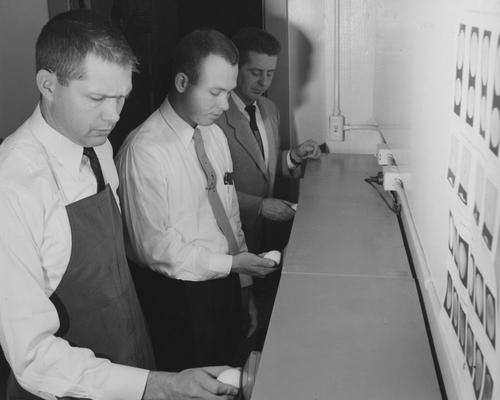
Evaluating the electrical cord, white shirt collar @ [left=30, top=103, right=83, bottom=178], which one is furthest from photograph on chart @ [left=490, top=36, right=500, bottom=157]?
the electrical cord

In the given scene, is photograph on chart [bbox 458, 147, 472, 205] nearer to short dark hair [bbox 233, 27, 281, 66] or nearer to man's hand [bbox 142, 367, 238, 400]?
man's hand [bbox 142, 367, 238, 400]

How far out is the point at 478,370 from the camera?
100cm

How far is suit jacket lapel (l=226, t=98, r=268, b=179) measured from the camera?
3023mm

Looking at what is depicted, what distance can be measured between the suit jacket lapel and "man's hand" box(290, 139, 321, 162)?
392 mm

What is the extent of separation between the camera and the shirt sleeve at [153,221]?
2.21 m

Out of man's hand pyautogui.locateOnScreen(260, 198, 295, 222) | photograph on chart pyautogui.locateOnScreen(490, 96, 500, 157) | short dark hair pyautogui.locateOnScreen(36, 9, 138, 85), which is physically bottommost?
man's hand pyautogui.locateOnScreen(260, 198, 295, 222)

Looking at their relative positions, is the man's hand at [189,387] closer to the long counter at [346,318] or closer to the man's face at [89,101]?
the long counter at [346,318]

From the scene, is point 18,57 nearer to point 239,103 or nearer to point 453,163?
point 239,103

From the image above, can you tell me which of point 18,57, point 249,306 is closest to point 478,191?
point 249,306

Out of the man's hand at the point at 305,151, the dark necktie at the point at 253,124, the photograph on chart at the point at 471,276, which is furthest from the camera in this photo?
the man's hand at the point at 305,151

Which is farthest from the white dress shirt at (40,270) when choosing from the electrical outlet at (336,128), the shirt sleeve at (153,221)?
the electrical outlet at (336,128)

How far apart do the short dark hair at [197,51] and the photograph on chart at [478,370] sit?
160cm

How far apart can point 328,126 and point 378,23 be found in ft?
2.11

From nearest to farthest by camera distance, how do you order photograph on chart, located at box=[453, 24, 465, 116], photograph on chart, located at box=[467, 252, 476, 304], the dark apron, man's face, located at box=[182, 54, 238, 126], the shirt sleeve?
photograph on chart, located at box=[467, 252, 476, 304] < photograph on chart, located at box=[453, 24, 465, 116] < the dark apron < the shirt sleeve < man's face, located at box=[182, 54, 238, 126]
